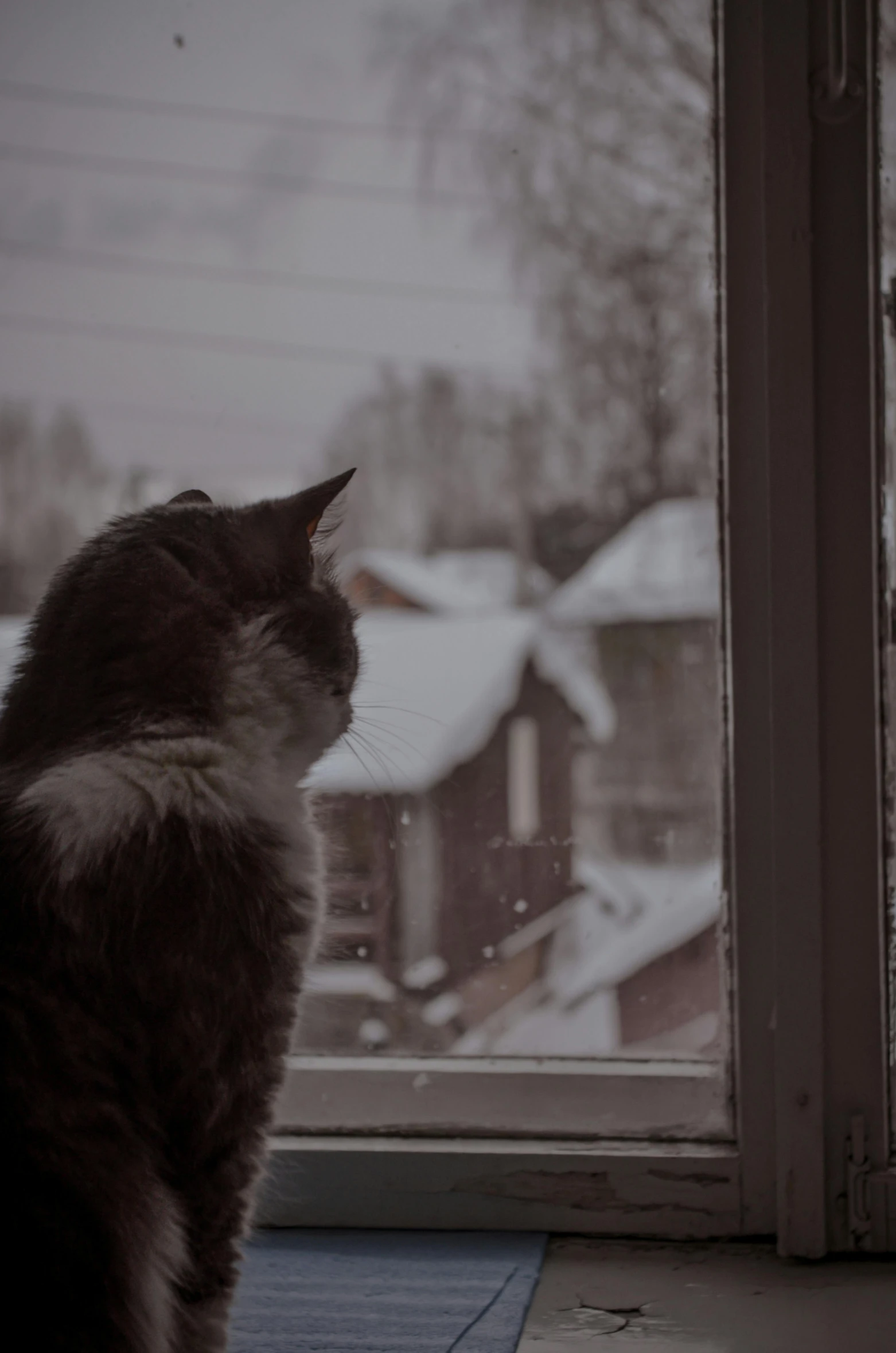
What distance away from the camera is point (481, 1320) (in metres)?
0.98

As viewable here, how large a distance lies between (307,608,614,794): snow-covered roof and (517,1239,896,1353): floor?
0.50m

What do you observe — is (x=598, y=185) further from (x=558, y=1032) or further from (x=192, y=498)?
(x=558, y=1032)

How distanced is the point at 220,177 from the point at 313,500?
0.58m

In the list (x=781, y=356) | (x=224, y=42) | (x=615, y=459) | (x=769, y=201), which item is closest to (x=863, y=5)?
(x=769, y=201)

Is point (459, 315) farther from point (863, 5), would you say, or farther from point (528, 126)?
point (863, 5)

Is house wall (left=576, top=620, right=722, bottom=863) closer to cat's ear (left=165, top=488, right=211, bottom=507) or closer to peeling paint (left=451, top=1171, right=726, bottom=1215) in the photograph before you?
peeling paint (left=451, top=1171, right=726, bottom=1215)

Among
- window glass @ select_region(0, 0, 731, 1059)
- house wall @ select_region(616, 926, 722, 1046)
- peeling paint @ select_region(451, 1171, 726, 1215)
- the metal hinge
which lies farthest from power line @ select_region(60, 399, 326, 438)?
the metal hinge

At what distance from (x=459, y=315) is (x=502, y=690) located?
41 cm

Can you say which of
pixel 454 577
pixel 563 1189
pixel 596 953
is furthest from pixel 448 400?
pixel 563 1189

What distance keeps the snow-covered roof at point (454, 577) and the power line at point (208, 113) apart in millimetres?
449

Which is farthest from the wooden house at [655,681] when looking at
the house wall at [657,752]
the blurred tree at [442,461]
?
the blurred tree at [442,461]

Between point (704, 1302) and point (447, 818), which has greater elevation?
point (447, 818)

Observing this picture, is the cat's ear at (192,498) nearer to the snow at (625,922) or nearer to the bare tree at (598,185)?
the bare tree at (598,185)

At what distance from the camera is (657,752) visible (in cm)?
124
